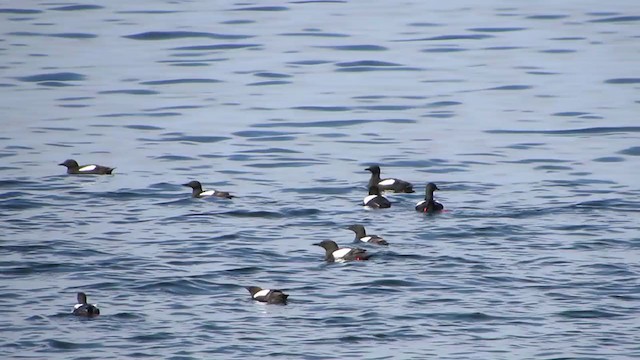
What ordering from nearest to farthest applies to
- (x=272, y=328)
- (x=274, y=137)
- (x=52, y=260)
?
(x=272, y=328), (x=52, y=260), (x=274, y=137)

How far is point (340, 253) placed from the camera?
751 inches

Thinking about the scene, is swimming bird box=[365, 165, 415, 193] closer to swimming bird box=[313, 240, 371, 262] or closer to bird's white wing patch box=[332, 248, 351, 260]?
swimming bird box=[313, 240, 371, 262]

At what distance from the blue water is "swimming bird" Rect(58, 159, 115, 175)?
0.22m

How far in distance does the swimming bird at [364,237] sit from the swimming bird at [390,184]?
3156mm

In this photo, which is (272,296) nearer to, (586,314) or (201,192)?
(586,314)

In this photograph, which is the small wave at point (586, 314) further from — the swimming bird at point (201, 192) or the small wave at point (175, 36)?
the small wave at point (175, 36)

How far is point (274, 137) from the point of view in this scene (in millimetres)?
29531

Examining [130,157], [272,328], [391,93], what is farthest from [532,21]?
[272,328]

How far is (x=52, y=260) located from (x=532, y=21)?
2746 cm

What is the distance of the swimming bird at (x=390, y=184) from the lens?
23806mm

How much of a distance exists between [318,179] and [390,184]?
5.08ft

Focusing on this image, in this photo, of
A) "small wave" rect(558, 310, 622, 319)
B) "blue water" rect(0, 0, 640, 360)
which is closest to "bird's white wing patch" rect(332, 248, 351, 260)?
"blue water" rect(0, 0, 640, 360)

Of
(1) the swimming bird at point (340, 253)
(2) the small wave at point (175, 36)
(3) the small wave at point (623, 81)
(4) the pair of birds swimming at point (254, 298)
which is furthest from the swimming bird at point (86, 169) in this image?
(2) the small wave at point (175, 36)

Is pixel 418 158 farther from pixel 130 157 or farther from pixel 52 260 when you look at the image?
pixel 52 260
